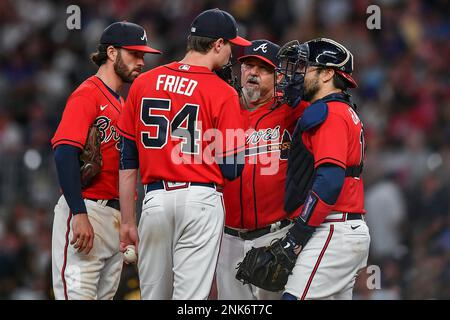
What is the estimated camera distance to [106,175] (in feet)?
17.1

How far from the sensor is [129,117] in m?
4.89

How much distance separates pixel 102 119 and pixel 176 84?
0.58m

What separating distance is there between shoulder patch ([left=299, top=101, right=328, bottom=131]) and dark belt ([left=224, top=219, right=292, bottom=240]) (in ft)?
2.65

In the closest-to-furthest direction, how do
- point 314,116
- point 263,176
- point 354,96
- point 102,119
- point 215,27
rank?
point 314,116 → point 215,27 → point 102,119 → point 263,176 → point 354,96

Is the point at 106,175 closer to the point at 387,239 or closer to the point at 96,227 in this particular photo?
the point at 96,227

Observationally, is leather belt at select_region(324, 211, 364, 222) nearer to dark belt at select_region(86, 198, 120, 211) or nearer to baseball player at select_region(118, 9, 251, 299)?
baseball player at select_region(118, 9, 251, 299)

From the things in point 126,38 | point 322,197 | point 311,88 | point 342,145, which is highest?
point 126,38

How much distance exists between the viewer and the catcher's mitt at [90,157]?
5.07 metres

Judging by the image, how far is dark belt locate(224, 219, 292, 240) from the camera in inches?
215

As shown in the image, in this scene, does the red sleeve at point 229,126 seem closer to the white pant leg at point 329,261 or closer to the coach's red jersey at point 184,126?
the coach's red jersey at point 184,126

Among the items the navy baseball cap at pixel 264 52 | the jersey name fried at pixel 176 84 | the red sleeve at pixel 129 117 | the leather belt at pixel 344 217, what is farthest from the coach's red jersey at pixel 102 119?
the leather belt at pixel 344 217

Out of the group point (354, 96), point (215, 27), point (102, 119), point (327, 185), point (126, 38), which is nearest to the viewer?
point (327, 185)

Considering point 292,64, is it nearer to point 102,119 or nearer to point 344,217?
point 344,217

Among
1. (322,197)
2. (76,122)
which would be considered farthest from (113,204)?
(322,197)
